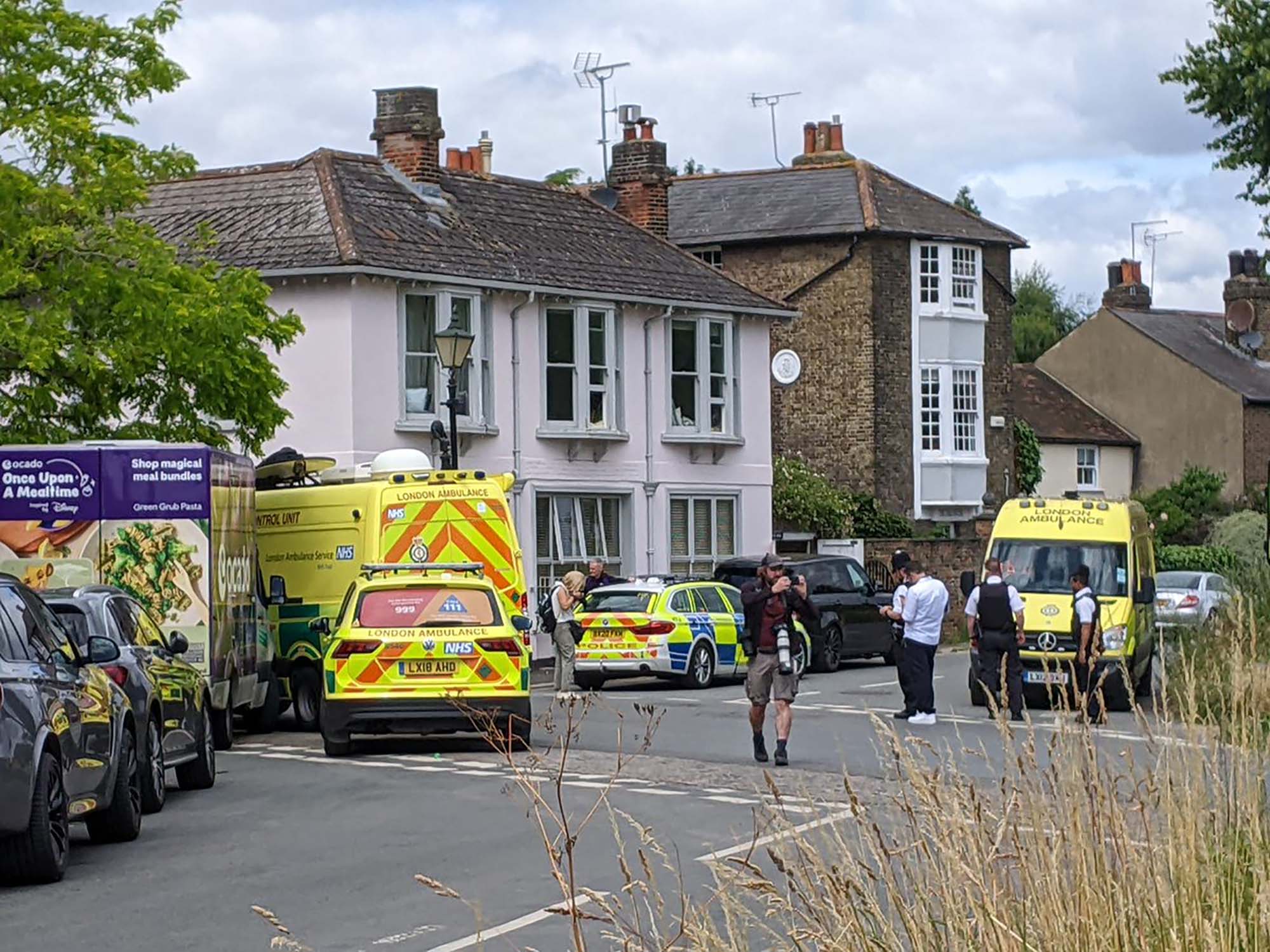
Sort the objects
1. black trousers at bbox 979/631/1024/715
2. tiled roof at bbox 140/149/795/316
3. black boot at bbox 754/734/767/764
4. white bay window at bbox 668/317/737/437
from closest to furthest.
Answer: black boot at bbox 754/734/767/764, black trousers at bbox 979/631/1024/715, tiled roof at bbox 140/149/795/316, white bay window at bbox 668/317/737/437

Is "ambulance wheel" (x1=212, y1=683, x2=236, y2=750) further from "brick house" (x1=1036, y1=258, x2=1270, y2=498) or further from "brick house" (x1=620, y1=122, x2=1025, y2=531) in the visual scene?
"brick house" (x1=1036, y1=258, x2=1270, y2=498)

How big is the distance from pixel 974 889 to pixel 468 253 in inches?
1273

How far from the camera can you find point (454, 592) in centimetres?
2077

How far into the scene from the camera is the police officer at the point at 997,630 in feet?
77.5

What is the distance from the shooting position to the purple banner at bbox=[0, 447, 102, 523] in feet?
69.6

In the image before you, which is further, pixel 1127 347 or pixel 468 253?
pixel 1127 347

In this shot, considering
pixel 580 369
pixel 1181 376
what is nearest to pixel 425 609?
pixel 580 369

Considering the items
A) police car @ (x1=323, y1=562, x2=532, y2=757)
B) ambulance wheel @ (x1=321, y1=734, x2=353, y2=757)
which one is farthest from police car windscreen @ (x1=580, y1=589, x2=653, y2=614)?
→ ambulance wheel @ (x1=321, y1=734, x2=353, y2=757)

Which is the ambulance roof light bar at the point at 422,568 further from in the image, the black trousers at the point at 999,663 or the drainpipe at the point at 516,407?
the drainpipe at the point at 516,407

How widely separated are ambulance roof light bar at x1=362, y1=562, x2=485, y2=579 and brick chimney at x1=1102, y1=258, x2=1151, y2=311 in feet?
167

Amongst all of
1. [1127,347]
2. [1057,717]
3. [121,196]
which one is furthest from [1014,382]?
[1057,717]

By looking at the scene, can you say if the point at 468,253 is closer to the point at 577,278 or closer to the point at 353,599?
the point at 577,278

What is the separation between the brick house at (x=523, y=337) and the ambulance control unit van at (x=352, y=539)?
736 centimetres

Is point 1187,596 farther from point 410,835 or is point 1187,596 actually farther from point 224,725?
point 410,835
